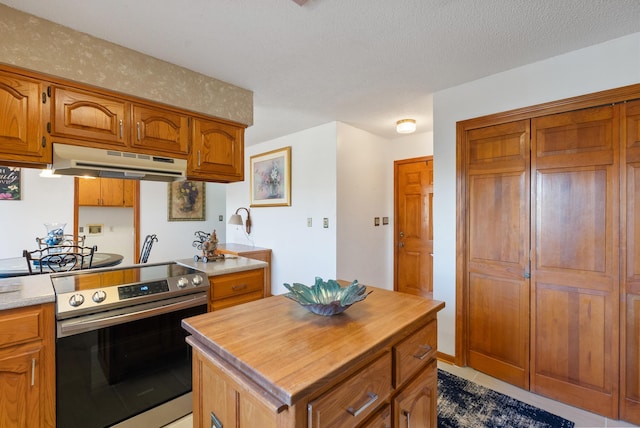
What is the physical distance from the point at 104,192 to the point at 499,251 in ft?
19.5

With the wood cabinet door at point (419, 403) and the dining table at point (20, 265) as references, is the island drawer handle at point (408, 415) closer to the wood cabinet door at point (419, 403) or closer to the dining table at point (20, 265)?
the wood cabinet door at point (419, 403)

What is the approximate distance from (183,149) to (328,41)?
133 cm

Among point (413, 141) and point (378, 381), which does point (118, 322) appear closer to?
point (378, 381)

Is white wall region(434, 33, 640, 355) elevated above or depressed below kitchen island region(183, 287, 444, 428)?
above

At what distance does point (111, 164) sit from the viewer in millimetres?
1924

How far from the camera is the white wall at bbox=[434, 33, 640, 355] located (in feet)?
6.09

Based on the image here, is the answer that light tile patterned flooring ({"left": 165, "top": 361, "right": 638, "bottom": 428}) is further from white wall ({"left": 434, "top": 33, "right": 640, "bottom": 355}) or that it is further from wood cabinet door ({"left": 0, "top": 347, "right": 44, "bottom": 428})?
wood cabinet door ({"left": 0, "top": 347, "right": 44, "bottom": 428})

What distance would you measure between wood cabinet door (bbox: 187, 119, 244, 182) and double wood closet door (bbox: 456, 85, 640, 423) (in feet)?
6.35

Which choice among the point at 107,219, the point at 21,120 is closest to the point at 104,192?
the point at 107,219

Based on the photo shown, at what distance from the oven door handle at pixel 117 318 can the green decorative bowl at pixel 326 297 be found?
3.25ft

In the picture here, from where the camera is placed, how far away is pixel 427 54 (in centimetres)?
203

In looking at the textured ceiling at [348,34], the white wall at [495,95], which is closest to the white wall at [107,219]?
the textured ceiling at [348,34]

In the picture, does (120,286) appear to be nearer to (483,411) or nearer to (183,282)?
(183,282)

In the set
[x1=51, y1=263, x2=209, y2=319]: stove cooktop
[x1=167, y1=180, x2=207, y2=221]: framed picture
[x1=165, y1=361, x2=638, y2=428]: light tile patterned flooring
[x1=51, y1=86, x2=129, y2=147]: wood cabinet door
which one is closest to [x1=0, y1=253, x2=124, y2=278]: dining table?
[x1=51, y1=263, x2=209, y2=319]: stove cooktop
